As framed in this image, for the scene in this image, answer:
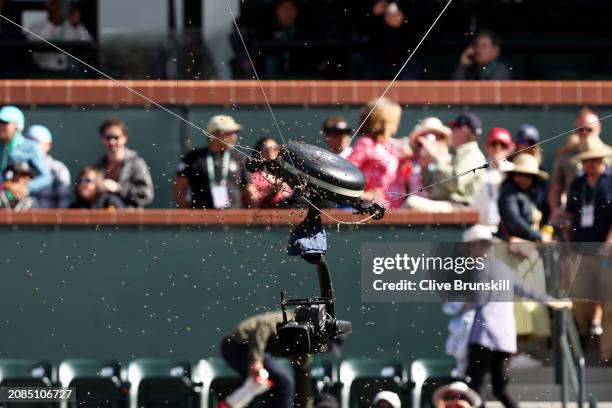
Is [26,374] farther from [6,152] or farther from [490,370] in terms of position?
[490,370]

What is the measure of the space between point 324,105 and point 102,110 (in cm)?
103

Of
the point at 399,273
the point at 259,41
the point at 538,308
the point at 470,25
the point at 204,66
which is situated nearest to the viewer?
the point at 399,273

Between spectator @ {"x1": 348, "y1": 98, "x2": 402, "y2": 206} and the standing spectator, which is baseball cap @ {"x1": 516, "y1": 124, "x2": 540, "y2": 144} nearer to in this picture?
the standing spectator

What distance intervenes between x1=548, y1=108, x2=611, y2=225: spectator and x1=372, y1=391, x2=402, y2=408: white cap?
3.53 feet

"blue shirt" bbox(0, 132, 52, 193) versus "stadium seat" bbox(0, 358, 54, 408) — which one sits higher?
"blue shirt" bbox(0, 132, 52, 193)

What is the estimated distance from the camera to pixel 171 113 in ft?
24.4

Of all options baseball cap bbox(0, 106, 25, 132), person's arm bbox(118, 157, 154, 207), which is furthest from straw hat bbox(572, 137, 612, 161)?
baseball cap bbox(0, 106, 25, 132)

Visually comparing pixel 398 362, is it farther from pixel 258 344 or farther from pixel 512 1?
pixel 512 1

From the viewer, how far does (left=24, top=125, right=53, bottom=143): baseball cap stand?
7.14 metres

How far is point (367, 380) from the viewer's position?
632 cm

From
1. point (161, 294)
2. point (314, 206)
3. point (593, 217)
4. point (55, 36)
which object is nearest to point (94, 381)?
point (161, 294)

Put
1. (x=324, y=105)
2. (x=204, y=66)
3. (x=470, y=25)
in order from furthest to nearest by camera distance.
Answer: (x=470, y=25) < (x=204, y=66) < (x=324, y=105)

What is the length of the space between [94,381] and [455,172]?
1.63 metres

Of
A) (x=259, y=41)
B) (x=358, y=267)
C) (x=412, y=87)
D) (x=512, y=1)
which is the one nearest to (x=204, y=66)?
(x=259, y=41)
